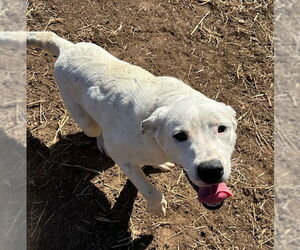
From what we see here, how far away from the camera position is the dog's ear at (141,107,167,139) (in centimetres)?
420

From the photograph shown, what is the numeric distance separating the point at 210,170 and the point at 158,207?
4.55ft

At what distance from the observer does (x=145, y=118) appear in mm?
4520

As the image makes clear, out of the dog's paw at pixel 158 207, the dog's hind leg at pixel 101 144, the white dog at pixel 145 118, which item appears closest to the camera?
the white dog at pixel 145 118

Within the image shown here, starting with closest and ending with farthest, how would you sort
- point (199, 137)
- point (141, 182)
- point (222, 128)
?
point (199, 137) → point (222, 128) → point (141, 182)

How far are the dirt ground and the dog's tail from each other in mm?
1018

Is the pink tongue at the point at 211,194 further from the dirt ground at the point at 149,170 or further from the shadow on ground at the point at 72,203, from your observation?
the shadow on ground at the point at 72,203

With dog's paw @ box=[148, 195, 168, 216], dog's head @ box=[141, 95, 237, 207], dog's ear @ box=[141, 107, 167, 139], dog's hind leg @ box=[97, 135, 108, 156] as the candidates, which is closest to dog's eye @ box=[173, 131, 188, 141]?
dog's head @ box=[141, 95, 237, 207]

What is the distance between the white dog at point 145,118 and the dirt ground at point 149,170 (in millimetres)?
359

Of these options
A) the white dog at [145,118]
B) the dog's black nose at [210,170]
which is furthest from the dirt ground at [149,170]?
the dog's black nose at [210,170]

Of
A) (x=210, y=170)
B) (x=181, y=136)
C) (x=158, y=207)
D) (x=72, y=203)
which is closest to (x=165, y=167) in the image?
(x=158, y=207)

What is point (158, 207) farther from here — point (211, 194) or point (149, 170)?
point (211, 194)

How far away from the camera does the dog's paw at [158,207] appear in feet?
16.4

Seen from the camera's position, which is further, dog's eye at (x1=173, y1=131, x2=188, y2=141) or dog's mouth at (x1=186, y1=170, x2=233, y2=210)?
dog's mouth at (x1=186, y1=170, x2=233, y2=210)

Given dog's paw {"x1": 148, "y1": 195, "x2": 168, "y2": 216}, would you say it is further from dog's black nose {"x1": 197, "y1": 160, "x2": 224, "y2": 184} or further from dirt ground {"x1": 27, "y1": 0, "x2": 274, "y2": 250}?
dog's black nose {"x1": 197, "y1": 160, "x2": 224, "y2": 184}
